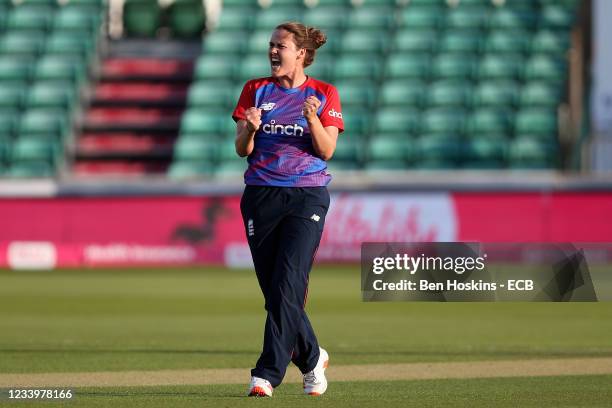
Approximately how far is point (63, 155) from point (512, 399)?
905 inches

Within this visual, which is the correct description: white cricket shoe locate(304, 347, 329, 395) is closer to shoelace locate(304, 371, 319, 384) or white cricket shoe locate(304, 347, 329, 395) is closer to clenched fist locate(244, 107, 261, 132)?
shoelace locate(304, 371, 319, 384)

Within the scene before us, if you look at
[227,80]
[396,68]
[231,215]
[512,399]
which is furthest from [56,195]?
[512,399]

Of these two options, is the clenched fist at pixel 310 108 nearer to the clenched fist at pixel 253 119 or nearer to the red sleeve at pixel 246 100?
the clenched fist at pixel 253 119

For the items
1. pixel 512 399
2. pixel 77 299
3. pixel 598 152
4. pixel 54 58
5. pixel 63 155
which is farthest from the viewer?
pixel 54 58

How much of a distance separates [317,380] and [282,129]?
150cm

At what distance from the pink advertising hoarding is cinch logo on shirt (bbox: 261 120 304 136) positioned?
55.6 ft

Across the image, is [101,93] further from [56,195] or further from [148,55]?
[56,195]

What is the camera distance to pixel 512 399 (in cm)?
766

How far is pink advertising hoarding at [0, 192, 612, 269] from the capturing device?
2417 cm
